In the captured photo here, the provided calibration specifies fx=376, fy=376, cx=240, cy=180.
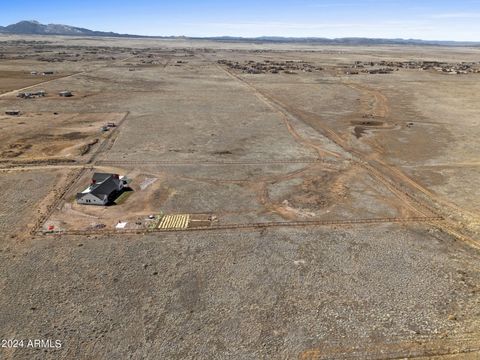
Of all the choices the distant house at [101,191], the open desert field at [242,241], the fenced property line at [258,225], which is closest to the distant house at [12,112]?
the open desert field at [242,241]

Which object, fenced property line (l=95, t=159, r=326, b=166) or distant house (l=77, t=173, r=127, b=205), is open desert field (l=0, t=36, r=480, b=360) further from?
distant house (l=77, t=173, r=127, b=205)

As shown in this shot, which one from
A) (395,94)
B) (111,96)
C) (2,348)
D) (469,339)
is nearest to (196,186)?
(2,348)

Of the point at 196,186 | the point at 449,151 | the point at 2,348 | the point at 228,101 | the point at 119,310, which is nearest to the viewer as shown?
the point at 2,348

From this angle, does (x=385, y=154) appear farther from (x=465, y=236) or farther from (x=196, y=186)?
(x=196, y=186)

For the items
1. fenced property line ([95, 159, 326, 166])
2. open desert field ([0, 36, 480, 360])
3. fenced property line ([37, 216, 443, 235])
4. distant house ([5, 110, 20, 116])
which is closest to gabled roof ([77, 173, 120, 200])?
open desert field ([0, 36, 480, 360])

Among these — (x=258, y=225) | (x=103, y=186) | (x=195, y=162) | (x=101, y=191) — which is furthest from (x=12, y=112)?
(x=258, y=225)

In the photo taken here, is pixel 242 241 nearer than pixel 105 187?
Yes

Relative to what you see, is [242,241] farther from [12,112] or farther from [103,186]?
[12,112]
